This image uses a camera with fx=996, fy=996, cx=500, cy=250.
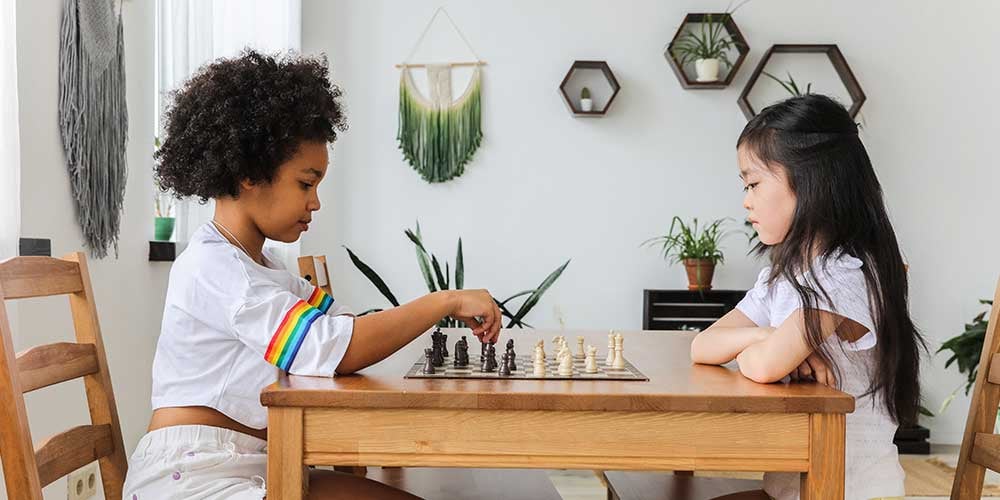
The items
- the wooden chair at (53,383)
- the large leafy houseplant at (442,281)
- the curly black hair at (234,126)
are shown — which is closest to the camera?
the wooden chair at (53,383)

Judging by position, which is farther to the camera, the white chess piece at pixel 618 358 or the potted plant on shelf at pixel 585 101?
the potted plant on shelf at pixel 585 101

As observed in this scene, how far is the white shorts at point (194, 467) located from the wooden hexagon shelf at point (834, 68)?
11.9 ft

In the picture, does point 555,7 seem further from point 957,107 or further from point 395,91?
point 957,107

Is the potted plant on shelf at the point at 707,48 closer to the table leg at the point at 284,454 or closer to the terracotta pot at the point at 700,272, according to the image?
the terracotta pot at the point at 700,272

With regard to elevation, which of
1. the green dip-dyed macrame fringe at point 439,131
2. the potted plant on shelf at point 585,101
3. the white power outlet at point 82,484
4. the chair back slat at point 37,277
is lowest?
the white power outlet at point 82,484

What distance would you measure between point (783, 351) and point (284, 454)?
27.4 inches

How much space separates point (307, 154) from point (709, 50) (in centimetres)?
334

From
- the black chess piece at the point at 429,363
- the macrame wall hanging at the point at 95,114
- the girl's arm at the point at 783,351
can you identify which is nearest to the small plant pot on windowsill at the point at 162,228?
the macrame wall hanging at the point at 95,114

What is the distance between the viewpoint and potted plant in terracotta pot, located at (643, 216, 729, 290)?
15.0 feet

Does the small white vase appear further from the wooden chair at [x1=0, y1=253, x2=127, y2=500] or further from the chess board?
the wooden chair at [x1=0, y1=253, x2=127, y2=500]

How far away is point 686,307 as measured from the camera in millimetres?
4551

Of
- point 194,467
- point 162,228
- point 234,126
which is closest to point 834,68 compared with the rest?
point 162,228

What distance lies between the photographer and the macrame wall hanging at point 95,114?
8.29 feet

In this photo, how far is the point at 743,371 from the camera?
57.8 inches
